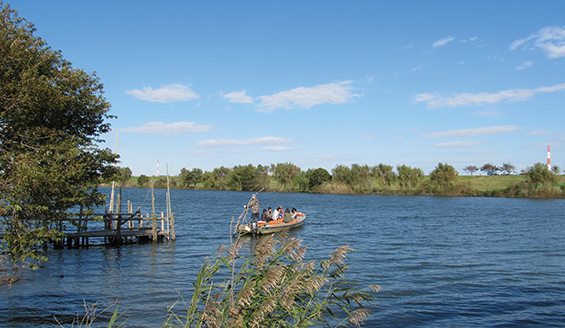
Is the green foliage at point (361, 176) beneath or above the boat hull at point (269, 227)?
above

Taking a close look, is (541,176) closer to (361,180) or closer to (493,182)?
(493,182)

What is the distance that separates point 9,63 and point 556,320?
1478 cm

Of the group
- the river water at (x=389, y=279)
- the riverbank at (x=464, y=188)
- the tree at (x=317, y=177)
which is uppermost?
the tree at (x=317, y=177)

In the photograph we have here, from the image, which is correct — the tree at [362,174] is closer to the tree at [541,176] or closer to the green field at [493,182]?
the green field at [493,182]

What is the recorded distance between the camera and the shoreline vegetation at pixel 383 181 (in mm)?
86812

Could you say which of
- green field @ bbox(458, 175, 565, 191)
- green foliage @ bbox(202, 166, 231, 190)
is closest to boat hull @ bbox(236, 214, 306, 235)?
green field @ bbox(458, 175, 565, 191)

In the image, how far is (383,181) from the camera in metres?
105

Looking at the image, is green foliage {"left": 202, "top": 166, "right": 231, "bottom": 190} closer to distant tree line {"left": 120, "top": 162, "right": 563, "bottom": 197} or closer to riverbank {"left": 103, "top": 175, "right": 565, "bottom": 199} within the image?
distant tree line {"left": 120, "top": 162, "right": 563, "bottom": 197}

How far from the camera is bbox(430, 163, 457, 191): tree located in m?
95.5

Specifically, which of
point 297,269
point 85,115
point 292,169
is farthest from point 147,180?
point 297,269

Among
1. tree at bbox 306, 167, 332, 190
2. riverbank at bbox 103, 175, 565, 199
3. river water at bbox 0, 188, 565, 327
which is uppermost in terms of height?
tree at bbox 306, 167, 332, 190

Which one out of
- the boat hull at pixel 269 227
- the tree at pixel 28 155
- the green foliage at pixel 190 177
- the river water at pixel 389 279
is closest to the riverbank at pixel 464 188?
the green foliage at pixel 190 177

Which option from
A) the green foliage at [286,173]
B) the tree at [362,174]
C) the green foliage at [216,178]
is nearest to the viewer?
the tree at [362,174]

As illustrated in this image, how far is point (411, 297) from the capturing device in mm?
12031
